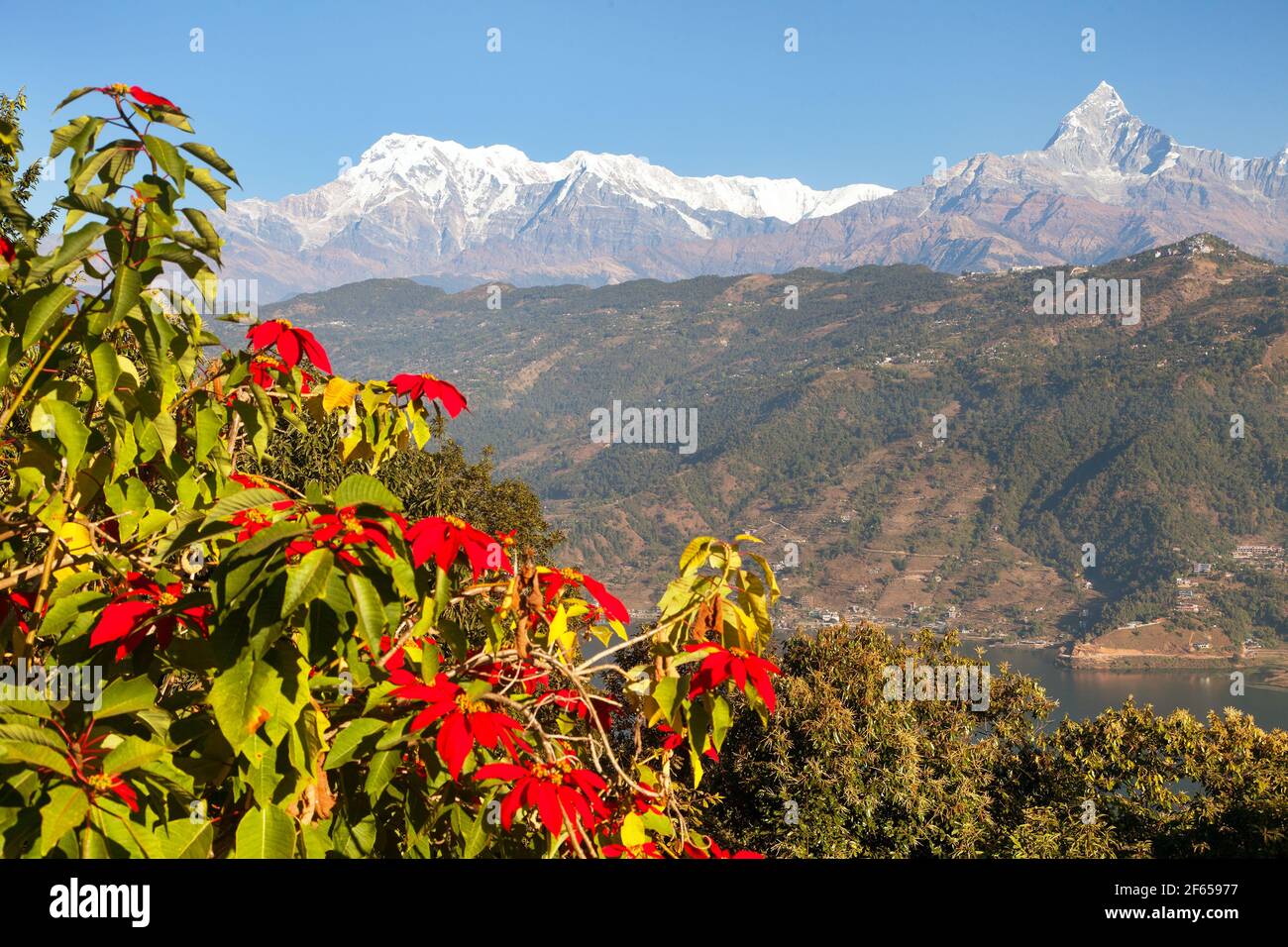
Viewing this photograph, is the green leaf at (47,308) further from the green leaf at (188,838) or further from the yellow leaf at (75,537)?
the green leaf at (188,838)

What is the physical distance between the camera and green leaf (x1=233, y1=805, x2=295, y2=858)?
6.61 ft

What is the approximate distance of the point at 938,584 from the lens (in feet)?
526

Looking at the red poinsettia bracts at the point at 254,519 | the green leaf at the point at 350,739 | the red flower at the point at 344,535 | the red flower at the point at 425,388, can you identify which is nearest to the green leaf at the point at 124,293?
the red poinsettia bracts at the point at 254,519

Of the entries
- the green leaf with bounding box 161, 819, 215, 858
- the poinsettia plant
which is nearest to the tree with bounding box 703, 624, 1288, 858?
the poinsettia plant

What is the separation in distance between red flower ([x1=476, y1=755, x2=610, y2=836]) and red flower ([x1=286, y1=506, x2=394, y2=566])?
28.2 inches

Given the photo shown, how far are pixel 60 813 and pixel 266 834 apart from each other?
1.37 feet

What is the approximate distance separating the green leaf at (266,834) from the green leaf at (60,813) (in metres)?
0.32

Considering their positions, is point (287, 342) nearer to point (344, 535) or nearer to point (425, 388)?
point (425, 388)

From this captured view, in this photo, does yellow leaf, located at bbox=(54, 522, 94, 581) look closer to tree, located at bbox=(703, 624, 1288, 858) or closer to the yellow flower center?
the yellow flower center

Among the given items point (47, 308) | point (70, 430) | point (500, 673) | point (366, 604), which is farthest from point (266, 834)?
point (47, 308)

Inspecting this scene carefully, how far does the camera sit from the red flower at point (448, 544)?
2162 mm

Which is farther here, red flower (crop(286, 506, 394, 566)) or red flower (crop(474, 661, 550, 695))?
red flower (crop(474, 661, 550, 695))

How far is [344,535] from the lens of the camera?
76.5 inches

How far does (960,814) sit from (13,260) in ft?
44.9
